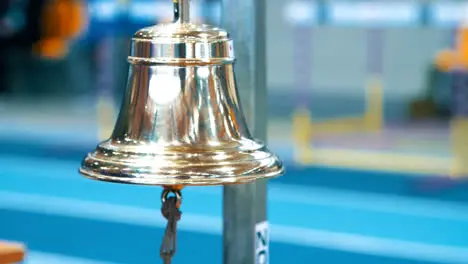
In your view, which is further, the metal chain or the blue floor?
the blue floor

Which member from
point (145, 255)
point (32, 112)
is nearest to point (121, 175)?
point (145, 255)

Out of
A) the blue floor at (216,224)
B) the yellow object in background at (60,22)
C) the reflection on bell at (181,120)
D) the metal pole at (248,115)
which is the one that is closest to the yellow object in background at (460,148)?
the blue floor at (216,224)

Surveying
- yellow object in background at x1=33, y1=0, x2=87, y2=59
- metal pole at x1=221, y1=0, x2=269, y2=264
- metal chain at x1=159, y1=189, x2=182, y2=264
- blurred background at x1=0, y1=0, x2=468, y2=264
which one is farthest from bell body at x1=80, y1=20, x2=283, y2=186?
yellow object in background at x1=33, y1=0, x2=87, y2=59

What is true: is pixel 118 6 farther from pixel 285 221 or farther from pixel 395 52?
pixel 395 52

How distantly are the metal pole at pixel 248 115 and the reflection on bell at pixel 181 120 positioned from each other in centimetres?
57

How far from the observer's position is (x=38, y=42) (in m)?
→ 14.5

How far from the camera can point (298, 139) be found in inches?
389

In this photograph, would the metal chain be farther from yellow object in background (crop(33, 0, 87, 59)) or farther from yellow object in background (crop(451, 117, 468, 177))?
yellow object in background (crop(33, 0, 87, 59))

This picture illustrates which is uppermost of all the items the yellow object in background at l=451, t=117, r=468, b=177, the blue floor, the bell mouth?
the bell mouth

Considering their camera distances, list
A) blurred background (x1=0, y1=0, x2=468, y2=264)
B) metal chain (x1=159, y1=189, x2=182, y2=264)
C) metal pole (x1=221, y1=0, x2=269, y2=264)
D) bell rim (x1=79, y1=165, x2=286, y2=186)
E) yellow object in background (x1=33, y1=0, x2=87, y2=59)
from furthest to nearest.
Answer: yellow object in background (x1=33, y1=0, x2=87, y2=59), blurred background (x1=0, y1=0, x2=468, y2=264), metal pole (x1=221, y1=0, x2=269, y2=264), metal chain (x1=159, y1=189, x2=182, y2=264), bell rim (x1=79, y1=165, x2=286, y2=186)

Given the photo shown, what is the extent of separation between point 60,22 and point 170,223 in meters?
11.4

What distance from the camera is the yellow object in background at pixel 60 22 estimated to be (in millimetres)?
12633

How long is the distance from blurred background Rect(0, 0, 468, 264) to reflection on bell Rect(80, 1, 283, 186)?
3.82 meters

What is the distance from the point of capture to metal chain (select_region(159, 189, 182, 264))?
1872 millimetres
